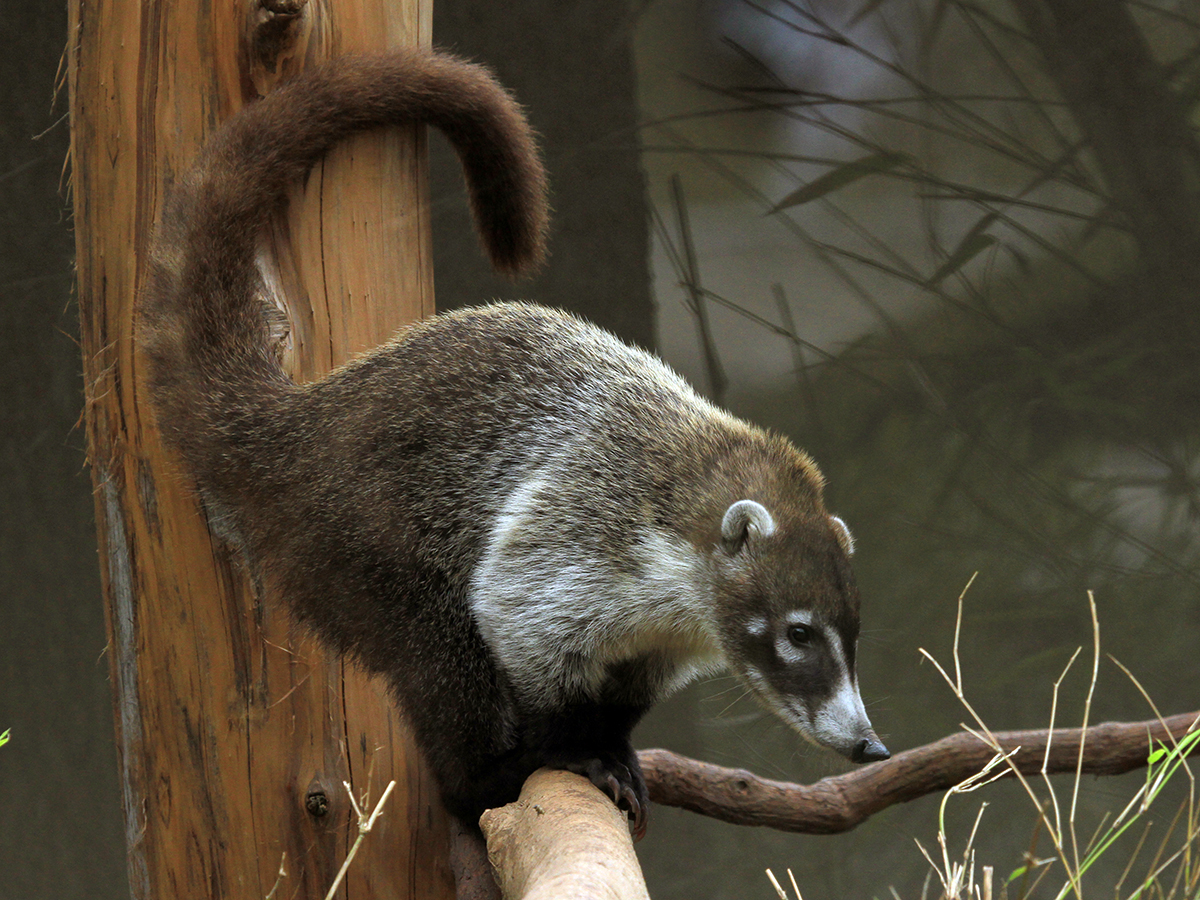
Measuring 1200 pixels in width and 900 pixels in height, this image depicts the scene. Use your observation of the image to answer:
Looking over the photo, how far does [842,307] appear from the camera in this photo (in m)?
3.33

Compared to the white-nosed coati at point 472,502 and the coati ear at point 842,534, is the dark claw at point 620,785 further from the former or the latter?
the coati ear at point 842,534

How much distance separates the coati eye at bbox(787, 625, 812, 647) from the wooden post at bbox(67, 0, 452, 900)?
76 cm

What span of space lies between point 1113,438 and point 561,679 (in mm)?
2275

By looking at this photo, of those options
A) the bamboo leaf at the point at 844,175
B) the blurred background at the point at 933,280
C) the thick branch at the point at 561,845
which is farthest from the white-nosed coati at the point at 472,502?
the bamboo leaf at the point at 844,175

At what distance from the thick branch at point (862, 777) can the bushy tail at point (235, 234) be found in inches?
42.8

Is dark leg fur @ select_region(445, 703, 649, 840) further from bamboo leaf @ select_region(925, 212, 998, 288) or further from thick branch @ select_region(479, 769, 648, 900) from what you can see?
bamboo leaf @ select_region(925, 212, 998, 288)

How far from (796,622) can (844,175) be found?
78.9 inches

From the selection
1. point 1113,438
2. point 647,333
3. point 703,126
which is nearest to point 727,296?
point 647,333

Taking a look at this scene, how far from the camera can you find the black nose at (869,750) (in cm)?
166

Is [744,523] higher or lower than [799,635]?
higher

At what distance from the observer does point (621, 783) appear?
1846 mm

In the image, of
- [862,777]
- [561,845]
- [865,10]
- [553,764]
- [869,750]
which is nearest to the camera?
[561,845]

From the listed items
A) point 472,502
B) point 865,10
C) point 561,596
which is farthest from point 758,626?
point 865,10

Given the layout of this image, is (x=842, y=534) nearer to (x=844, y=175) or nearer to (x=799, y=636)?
(x=799, y=636)
